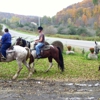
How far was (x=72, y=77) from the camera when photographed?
10273mm

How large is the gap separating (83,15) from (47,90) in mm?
64289

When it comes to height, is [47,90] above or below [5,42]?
below

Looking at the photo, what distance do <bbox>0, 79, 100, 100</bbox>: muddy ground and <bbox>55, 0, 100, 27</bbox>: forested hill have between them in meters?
55.0

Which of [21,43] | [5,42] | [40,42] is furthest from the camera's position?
[21,43]

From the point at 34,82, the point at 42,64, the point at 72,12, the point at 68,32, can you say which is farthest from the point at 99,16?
the point at 34,82

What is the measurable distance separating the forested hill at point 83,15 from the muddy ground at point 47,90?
55.0 m

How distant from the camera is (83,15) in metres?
70.4

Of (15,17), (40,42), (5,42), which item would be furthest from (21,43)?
(15,17)

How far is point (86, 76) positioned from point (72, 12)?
6719cm

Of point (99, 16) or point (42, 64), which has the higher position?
point (99, 16)

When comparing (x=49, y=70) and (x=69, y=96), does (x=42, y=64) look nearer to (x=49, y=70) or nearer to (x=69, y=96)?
(x=49, y=70)

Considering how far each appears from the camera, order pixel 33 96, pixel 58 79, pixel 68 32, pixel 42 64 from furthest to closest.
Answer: pixel 68 32 < pixel 42 64 < pixel 58 79 < pixel 33 96

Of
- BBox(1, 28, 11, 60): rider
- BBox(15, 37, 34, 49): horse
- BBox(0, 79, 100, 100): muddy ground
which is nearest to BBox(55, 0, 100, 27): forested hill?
BBox(15, 37, 34, 49): horse

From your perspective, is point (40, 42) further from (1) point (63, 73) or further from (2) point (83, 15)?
(2) point (83, 15)
